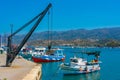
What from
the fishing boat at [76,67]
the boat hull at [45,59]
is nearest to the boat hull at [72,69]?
the fishing boat at [76,67]

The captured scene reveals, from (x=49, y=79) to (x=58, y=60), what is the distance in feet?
149

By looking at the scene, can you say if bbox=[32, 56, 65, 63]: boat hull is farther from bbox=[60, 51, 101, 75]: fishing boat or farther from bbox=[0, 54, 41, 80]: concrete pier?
bbox=[0, 54, 41, 80]: concrete pier

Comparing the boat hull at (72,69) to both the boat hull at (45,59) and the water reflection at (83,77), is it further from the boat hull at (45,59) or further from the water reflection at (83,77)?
the boat hull at (45,59)

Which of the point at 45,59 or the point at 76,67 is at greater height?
the point at 45,59

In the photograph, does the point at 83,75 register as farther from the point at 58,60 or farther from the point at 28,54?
the point at 28,54

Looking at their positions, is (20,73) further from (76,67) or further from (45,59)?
(45,59)

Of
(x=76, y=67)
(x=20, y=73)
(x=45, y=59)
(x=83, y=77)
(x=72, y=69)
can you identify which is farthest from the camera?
(x=45, y=59)

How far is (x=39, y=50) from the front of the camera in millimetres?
110500

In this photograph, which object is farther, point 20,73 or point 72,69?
point 72,69

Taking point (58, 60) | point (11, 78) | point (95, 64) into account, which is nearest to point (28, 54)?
point (58, 60)

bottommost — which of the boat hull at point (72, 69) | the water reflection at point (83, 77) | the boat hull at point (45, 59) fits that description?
the water reflection at point (83, 77)

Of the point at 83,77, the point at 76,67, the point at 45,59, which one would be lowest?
the point at 83,77

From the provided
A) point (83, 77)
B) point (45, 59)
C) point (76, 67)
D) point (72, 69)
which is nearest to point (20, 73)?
point (83, 77)

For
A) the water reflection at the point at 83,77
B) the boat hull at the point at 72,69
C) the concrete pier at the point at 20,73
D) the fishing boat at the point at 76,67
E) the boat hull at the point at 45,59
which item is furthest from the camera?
the boat hull at the point at 45,59
